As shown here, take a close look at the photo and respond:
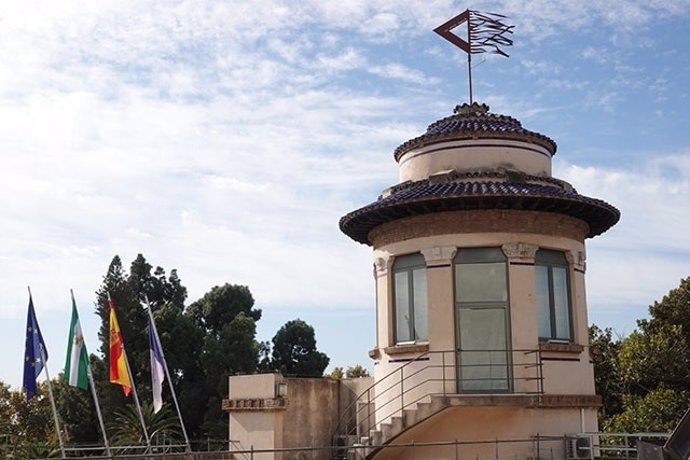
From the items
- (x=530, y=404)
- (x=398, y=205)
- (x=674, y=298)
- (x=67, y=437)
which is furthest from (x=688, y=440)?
(x=67, y=437)

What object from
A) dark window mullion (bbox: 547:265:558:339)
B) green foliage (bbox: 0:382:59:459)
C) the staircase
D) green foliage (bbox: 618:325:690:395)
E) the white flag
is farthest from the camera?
green foliage (bbox: 0:382:59:459)

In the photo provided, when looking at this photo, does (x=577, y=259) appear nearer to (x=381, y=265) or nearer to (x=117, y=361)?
(x=381, y=265)

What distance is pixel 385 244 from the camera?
878 inches

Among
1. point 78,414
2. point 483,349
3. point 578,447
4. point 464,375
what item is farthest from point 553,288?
point 78,414

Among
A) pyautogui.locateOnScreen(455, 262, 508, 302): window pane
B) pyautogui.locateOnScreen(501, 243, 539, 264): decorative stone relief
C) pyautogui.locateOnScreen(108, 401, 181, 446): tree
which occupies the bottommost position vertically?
pyautogui.locateOnScreen(108, 401, 181, 446): tree

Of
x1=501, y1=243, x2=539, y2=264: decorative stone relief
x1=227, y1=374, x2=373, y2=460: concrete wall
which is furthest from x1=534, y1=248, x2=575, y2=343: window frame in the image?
x1=227, y1=374, x2=373, y2=460: concrete wall

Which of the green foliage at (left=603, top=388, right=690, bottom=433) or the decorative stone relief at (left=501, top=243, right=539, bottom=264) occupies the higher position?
the decorative stone relief at (left=501, top=243, right=539, bottom=264)

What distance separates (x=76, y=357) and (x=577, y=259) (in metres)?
14.5

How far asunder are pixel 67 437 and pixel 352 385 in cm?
3215

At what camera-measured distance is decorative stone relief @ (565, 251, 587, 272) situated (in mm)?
21375

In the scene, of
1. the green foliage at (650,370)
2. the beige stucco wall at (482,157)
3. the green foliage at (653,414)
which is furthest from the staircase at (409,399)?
the green foliage at (653,414)

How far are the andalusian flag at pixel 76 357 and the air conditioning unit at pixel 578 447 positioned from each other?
1368 centimetres

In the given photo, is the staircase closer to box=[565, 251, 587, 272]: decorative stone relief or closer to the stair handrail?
the stair handrail

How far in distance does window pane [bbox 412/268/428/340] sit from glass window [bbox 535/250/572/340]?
8.98ft
